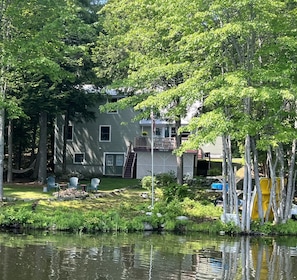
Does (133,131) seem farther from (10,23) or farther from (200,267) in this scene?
(200,267)

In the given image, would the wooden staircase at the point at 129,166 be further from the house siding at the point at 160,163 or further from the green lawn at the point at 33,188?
the green lawn at the point at 33,188

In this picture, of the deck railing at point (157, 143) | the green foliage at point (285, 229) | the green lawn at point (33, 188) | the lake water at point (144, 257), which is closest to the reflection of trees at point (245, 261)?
the lake water at point (144, 257)

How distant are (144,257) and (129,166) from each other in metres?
23.2

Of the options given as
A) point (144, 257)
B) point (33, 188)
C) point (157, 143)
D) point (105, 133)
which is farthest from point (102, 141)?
point (144, 257)

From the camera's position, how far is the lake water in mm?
10579

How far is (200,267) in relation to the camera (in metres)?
11.6

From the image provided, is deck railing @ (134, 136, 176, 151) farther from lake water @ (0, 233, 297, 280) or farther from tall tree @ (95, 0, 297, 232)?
lake water @ (0, 233, 297, 280)

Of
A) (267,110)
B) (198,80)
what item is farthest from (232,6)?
(267,110)

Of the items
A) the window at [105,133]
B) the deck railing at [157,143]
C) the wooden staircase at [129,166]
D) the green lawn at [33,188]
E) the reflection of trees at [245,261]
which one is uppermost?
the window at [105,133]

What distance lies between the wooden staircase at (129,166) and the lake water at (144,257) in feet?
61.4

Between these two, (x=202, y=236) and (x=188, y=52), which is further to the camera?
(x=188, y=52)

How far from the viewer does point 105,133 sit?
37719mm

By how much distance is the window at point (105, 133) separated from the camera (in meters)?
37.6

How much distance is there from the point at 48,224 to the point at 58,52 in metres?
8.77
